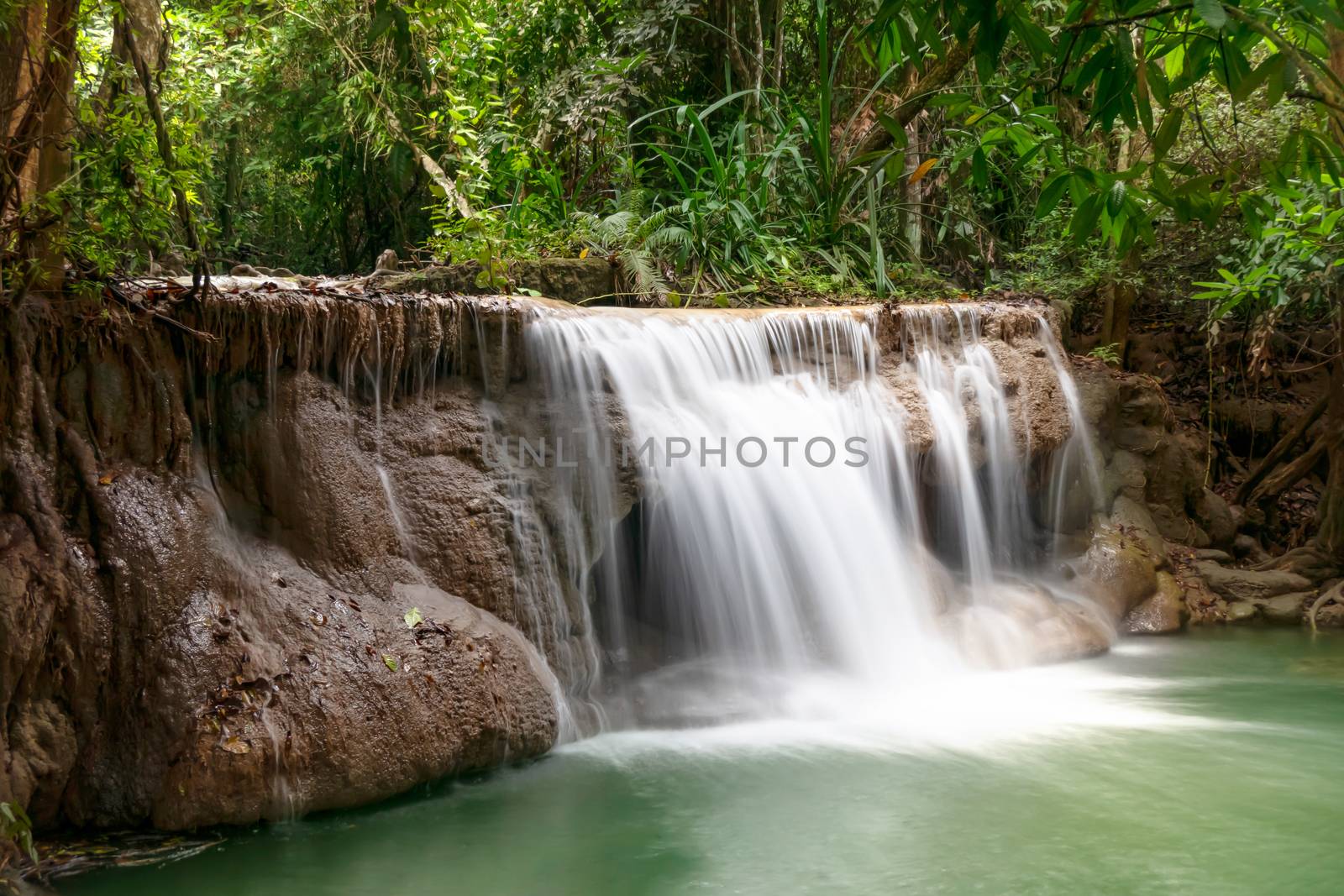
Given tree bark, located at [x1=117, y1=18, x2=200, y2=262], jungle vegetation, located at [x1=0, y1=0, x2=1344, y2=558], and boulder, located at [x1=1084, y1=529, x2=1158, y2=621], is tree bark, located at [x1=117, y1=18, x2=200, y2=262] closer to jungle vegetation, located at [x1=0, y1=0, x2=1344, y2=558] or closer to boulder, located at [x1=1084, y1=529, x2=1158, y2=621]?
jungle vegetation, located at [x1=0, y1=0, x2=1344, y2=558]

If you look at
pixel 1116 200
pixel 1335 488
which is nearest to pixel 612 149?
pixel 1335 488

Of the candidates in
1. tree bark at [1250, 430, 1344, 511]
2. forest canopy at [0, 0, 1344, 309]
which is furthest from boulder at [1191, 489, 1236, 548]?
forest canopy at [0, 0, 1344, 309]

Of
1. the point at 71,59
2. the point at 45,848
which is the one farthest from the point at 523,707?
the point at 71,59

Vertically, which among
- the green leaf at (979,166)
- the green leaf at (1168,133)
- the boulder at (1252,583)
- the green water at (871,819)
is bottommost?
the green water at (871,819)

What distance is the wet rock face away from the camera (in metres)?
4.38

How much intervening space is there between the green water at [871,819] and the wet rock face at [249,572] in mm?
319

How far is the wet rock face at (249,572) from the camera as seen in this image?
4383 millimetres

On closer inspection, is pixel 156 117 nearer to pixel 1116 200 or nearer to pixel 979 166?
pixel 979 166

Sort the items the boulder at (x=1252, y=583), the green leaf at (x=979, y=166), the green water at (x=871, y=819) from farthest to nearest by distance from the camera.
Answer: the boulder at (x=1252, y=583), the green water at (x=871, y=819), the green leaf at (x=979, y=166)

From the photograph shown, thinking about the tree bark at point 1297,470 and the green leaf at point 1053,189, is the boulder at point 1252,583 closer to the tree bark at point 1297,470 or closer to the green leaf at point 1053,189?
the tree bark at point 1297,470

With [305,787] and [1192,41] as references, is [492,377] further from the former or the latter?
[1192,41]

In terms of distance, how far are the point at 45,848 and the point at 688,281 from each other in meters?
6.71

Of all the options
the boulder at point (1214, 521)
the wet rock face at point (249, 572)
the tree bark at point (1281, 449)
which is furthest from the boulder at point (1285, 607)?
the wet rock face at point (249, 572)

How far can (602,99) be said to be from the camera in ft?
35.2
